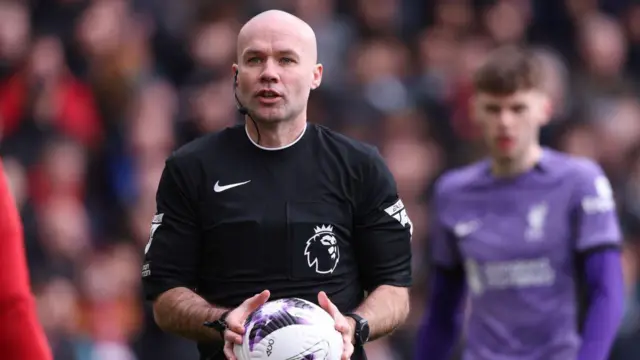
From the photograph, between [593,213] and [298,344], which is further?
[593,213]

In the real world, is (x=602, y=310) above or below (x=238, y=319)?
below

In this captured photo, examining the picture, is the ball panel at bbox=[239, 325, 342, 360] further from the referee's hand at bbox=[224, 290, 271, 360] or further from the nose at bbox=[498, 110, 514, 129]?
the nose at bbox=[498, 110, 514, 129]

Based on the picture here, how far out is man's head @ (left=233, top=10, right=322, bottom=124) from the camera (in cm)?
552

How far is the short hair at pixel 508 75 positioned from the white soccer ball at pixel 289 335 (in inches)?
105

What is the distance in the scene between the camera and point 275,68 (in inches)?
217

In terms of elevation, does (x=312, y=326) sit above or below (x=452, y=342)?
above

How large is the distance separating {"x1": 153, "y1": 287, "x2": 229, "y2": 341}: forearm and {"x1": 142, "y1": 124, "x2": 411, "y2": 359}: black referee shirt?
0.06m

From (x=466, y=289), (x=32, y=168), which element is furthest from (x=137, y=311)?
(x=466, y=289)

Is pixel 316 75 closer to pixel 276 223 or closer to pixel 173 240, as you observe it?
pixel 276 223

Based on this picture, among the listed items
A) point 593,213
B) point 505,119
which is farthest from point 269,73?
point 593,213

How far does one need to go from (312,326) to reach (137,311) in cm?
631

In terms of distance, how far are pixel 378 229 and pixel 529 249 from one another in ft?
6.03

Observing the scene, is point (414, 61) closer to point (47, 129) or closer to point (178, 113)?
point (178, 113)

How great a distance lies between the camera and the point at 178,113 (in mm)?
12633
